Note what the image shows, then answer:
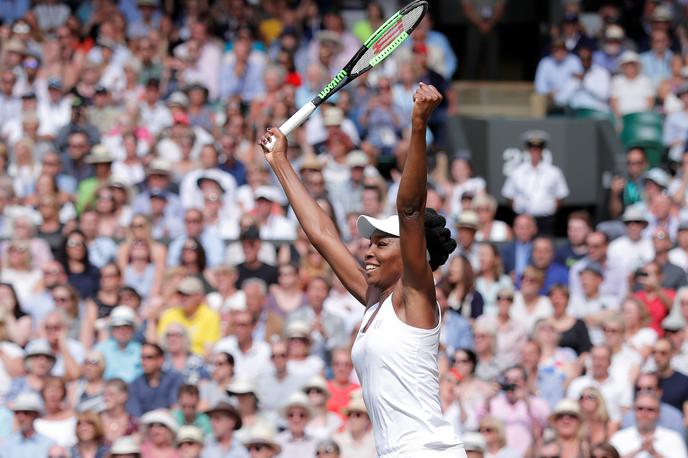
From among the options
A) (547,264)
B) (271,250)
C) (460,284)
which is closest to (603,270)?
(547,264)

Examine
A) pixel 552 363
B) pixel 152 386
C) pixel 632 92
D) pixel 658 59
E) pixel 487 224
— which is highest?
pixel 658 59

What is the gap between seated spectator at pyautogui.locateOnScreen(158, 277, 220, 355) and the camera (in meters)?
11.6

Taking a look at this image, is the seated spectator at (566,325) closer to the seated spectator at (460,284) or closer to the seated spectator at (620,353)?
the seated spectator at (620,353)

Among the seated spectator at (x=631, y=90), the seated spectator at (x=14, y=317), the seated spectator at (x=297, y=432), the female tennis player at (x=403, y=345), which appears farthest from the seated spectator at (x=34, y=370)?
the seated spectator at (x=631, y=90)

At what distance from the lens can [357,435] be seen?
10164mm

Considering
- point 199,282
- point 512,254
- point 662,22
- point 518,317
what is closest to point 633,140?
point 662,22

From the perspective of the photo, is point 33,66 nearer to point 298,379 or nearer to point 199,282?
point 199,282

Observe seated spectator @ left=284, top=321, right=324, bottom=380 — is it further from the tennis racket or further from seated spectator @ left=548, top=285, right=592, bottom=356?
the tennis racket

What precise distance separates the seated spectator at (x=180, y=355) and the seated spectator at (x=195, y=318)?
0.33m

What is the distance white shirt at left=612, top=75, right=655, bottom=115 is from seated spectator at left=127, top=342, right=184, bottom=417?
6.21m

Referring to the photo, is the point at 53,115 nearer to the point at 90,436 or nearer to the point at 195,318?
the point at 195,318

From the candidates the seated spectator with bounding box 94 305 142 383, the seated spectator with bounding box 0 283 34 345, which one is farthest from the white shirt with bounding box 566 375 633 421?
the seated spectator with bounding box 0 283 34 345

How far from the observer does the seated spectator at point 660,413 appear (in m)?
10.3

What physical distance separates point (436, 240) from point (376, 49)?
103 centimetres
